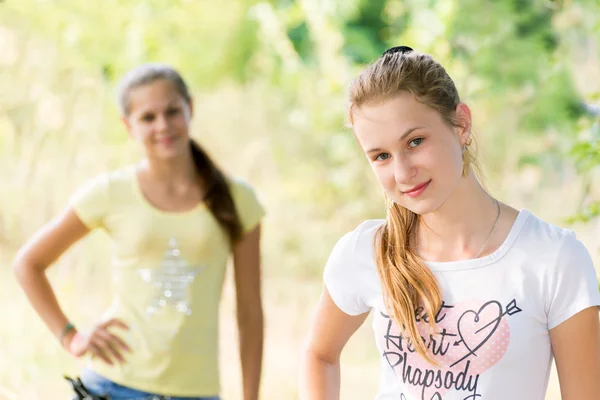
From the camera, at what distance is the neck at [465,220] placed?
1.33 m

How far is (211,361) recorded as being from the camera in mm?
2037

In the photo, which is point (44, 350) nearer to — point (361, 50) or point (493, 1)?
point (361, 50)

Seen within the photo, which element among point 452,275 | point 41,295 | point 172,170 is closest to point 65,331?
point 41,295

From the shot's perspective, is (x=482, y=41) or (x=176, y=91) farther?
(x=482, y=41)

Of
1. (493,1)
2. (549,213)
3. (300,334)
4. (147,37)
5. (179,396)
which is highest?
(493,1)

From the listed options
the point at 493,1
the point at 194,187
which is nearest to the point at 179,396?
the point at 194,187

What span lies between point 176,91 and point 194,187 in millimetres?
229

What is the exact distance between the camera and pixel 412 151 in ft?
4.13

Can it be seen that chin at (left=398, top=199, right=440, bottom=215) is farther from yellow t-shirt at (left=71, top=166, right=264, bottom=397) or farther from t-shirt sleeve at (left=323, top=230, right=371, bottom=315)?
yellow t-shirt at (left=71, top=166, right=264, bottom=397)

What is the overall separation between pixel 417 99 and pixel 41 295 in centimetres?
126

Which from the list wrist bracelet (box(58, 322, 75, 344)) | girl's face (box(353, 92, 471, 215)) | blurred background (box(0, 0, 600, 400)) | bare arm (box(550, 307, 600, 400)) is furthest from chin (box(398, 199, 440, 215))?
blurred background (box(0, 0, 600, 400))

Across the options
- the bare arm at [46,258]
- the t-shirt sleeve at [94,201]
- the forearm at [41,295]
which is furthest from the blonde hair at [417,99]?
the forearm at [41,295]

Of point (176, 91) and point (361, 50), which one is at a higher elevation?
point (361, 50)

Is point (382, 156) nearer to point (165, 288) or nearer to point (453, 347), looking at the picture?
point (453, 347)
